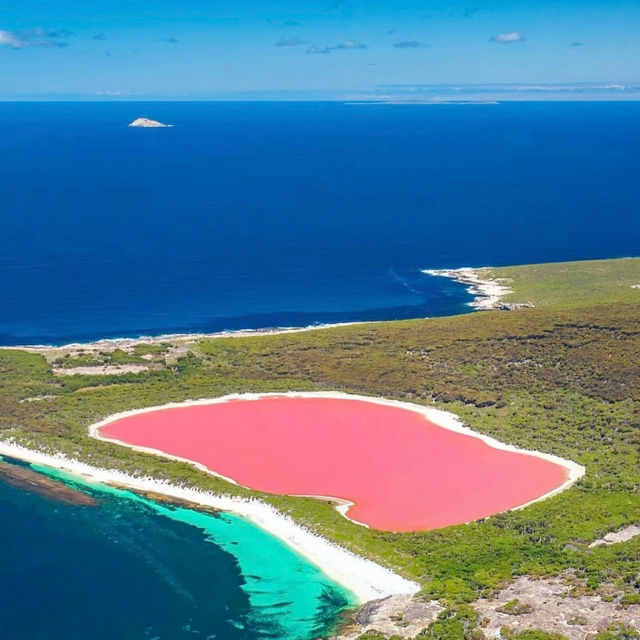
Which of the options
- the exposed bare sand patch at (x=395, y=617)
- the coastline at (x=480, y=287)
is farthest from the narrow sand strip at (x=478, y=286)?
the exposed bare sand patch at (x=395, y=617)

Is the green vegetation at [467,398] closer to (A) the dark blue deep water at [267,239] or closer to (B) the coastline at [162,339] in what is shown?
(B) the coastline at [162,339]

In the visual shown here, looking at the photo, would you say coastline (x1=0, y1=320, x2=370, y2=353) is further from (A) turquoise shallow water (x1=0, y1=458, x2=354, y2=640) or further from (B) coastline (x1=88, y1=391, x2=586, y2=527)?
(A) turquoise shallow water (x1=0, y1=458, x2=354, y2=640)

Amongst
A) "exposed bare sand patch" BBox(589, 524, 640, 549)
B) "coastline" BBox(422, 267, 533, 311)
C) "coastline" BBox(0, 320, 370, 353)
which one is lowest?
"exposed bare sand patch" BBox(589, 524, 640, 549)

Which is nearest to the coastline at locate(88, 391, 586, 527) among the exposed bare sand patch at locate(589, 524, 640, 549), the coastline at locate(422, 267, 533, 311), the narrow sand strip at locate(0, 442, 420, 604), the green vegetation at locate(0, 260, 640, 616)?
the green vegetation at locate(0, 260, 640, 616)

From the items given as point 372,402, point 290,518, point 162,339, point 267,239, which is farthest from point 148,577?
point 267,239

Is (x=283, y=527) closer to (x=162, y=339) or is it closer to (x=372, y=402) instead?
(x=372, y=402)
